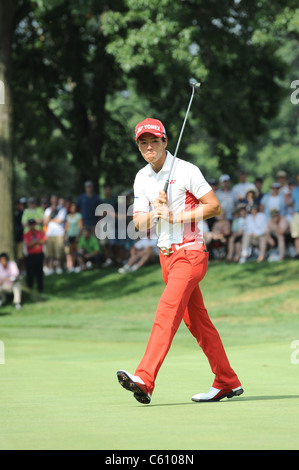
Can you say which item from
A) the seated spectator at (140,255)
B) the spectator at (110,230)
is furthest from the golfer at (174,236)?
the seated spectator at (140,255)

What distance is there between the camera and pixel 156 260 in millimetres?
24406

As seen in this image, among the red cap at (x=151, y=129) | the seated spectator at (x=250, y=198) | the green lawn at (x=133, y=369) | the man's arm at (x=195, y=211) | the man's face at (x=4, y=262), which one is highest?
the seated spectator at (x=250, y=198)

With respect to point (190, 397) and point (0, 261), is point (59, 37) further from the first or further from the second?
point (190, 397)

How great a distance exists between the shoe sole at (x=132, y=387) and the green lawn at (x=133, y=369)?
66 mm

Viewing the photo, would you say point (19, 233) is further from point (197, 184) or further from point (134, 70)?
point (197, 184)

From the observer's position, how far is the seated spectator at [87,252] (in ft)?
78.8

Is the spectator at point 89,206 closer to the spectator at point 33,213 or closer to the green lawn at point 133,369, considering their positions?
the spectator at point 33,213

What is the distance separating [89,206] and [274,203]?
5.33 meters

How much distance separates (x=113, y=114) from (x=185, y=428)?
27.5 meters

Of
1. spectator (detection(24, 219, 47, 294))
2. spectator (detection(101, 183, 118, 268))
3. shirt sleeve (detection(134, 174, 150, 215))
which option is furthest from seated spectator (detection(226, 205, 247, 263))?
shirt sleeve (detection(134, 174, 150, 215))

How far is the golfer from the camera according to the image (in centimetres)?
676

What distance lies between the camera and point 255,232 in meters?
21.1

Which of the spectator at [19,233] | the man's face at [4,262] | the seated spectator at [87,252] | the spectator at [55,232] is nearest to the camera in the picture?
the man's face at [4,262]

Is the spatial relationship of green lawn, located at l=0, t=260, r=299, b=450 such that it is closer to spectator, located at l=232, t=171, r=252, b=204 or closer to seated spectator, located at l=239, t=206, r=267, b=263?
seated spectator, located at l=239, t=206, r=267, b=263
